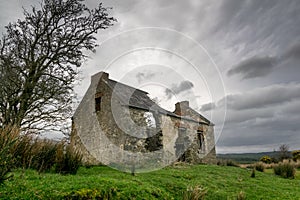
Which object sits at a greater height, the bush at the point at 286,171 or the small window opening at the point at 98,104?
the small window opening at the point at 98,104

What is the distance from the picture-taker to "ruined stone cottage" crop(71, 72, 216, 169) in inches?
555

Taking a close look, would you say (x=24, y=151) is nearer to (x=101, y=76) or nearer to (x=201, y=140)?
(x=101, y=76)

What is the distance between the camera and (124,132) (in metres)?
14.2

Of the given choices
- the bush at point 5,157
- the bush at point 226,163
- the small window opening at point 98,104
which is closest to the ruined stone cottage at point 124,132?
the small window opening at point 98,104

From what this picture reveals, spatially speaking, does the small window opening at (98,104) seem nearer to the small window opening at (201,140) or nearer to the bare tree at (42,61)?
the bare tree at (42,61)

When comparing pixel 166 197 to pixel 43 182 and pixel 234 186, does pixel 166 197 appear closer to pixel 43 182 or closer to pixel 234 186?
pixel 43 182

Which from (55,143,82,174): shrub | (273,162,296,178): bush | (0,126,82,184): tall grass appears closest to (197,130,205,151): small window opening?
(273,162,296,178): bush

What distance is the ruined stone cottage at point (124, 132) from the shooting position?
1411cm

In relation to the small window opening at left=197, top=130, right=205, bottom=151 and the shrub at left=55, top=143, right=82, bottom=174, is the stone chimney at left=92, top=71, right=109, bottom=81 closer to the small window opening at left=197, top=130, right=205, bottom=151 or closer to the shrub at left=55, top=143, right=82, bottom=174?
the shrub at left=55, top=143, right=82, bottom=174

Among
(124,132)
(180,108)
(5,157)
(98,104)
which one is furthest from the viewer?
(180,108)

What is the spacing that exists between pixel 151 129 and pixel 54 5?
9591 millimetres

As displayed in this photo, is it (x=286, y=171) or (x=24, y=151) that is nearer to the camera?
(x=24, y=151)

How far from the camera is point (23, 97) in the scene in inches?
455

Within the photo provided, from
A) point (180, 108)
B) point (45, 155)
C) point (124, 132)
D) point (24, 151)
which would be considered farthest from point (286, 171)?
point (24, 151)
